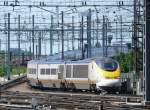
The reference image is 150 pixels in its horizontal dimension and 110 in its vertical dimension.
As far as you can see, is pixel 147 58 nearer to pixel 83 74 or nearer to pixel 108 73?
pixel 108 73

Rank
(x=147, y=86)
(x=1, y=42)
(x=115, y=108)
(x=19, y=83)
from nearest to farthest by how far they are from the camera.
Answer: (x=115, y=108) → (x=147, y=86) → (x=19, y=83) → (x=1, y=42)

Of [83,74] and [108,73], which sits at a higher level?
[108,73]

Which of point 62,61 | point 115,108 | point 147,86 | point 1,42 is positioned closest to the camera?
point 115,108

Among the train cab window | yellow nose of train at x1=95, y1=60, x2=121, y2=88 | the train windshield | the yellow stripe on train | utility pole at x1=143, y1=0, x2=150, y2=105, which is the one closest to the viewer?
utility pole at x1=143, y1=0, x2=150, y2=105

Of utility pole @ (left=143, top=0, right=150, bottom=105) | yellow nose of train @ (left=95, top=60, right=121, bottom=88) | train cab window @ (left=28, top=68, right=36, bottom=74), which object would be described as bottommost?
train cab window @ (left=28, top=68, right=36, bottom=74)

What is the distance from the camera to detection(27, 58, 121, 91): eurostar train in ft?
126

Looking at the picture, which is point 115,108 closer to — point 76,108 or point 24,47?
point 76,108

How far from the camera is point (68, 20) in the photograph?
66.4 m

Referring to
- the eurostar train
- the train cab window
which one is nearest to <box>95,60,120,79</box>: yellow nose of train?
the eurostar train

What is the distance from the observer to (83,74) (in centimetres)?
3991

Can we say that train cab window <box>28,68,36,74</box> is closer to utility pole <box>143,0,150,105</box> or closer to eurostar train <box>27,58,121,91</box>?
eurostar train <box>27,58,121,91</box>

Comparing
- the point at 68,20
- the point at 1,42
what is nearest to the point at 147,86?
the point at 68,20

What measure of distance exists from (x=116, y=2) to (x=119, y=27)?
54.1 feet

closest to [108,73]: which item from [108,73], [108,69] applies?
[108,73]
